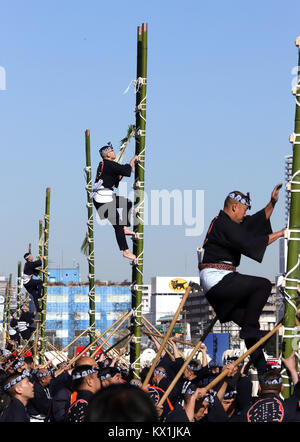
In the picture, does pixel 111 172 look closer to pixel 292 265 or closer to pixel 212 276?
pixel 212 276

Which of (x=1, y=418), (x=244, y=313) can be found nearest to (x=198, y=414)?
(x=244, y=313)

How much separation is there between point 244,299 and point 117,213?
6.36m

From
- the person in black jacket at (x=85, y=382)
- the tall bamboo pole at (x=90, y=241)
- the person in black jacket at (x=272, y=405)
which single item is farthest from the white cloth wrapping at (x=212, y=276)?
the tall bamboo pole at (x=90, y=241)

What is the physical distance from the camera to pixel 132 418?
382 centimetres

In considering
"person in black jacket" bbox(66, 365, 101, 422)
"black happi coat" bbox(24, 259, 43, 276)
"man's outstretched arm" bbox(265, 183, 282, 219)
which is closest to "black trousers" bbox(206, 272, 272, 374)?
"man's outstretched arm" bbox(265, 183, 282, 219)

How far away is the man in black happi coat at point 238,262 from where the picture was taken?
30.4 ft

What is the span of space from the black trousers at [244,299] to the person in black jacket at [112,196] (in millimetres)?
5654

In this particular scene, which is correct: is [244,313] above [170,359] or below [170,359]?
above

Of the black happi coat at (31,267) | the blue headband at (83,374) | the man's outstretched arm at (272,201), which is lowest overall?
the black happi coat at (31,267)

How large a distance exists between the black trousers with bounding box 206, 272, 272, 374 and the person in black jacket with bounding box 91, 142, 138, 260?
223 inches

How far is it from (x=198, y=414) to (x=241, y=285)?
151cm

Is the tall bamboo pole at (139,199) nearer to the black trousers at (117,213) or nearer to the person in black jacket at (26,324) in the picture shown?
the black trousers at (117,213)
